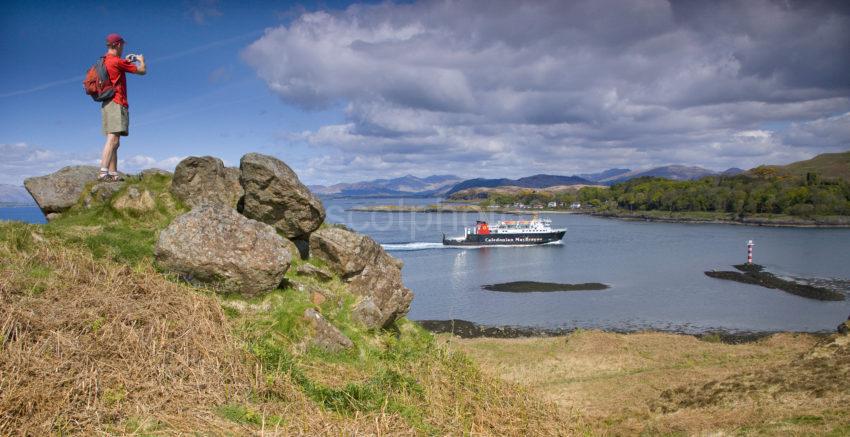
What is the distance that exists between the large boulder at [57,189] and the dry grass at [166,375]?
4.22m

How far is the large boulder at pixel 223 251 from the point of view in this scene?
360 inches

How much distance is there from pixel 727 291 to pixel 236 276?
54494 mm

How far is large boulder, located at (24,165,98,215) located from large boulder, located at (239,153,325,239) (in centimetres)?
481

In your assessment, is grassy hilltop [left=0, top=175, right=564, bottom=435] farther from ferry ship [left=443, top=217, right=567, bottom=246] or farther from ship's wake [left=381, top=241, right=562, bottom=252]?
ferry ship [left=443, top=217, right=567, bottom=246]

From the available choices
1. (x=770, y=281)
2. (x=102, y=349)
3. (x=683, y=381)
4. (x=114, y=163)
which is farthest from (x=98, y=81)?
(x=770, y=281)


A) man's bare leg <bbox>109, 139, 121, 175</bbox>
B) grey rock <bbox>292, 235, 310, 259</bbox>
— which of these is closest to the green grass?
man's bare leg <bbox>109, 139, 121, 175</bbox>

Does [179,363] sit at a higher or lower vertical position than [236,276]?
lower

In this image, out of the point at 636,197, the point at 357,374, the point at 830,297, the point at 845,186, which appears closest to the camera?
the point at 357,374

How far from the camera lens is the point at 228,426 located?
Answer: 5.57 meters

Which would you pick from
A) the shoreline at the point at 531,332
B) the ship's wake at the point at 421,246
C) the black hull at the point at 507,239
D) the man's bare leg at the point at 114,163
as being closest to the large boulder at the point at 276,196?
the man's bare leg at the point at 114,163

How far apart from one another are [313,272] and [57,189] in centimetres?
766

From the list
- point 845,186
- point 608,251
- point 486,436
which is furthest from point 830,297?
point 845,186

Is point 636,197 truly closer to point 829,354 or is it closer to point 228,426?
point 829,354

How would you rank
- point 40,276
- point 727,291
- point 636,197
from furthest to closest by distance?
point 636,197 → point 727,291 → point 40,276
